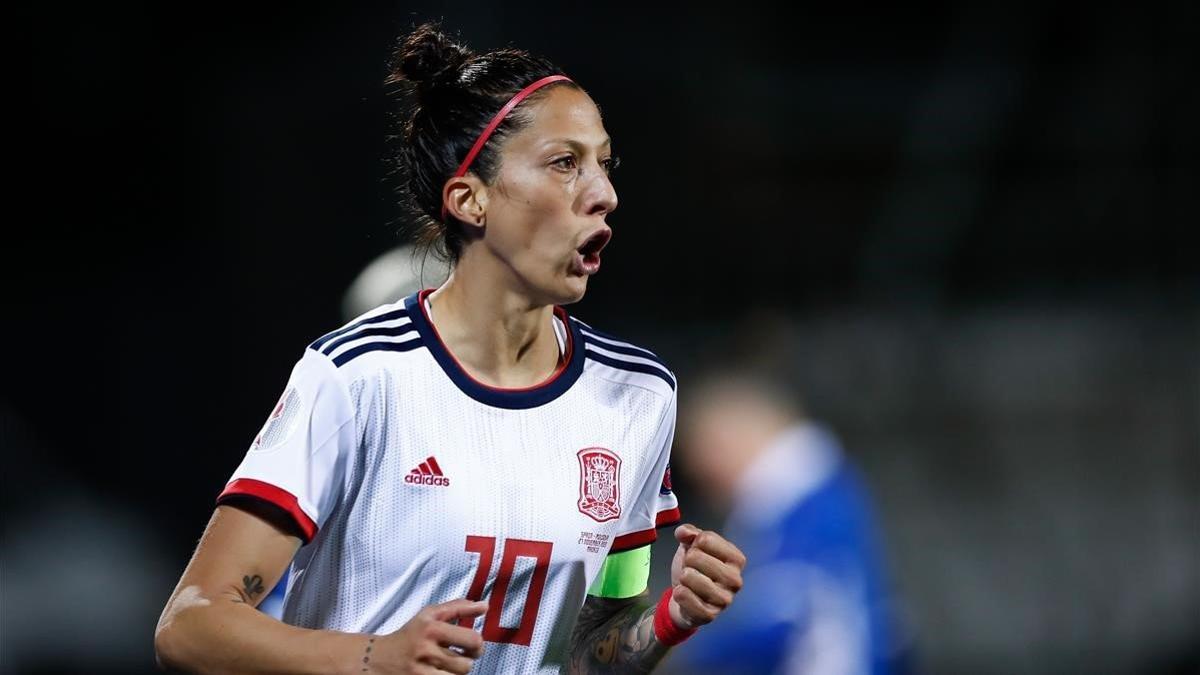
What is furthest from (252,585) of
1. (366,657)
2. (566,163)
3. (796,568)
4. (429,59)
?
(796,568)

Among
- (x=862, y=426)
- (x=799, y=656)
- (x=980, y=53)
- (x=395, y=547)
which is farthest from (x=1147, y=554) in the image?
(x=395, y=547)

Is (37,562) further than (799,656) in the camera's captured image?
Yes

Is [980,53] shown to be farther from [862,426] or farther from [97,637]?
[97,637]

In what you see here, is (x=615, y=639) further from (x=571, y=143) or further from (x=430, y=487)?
(x=571, y=143)

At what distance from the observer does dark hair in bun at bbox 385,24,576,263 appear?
2.24m

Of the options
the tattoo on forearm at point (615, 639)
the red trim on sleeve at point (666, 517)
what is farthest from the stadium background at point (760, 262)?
the tattoo on forearm at point (615, 639)

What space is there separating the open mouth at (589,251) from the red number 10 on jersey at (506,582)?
1.47 ft

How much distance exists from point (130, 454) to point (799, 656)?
322 cm

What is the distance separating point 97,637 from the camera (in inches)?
212

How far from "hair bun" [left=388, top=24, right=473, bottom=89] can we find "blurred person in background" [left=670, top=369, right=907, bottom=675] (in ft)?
5.49

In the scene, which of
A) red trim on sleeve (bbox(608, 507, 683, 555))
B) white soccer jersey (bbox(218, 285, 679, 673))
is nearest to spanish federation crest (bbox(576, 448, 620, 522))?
white soccer jersey (bbox(218, 285, 679, 673))

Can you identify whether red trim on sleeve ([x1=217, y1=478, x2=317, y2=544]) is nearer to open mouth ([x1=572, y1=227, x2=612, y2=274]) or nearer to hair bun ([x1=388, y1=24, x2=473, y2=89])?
open mouth ([x1=572, y1=227, x2=612, y2=274])

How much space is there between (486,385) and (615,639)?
1.73ft

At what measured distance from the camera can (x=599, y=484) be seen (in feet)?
7.30
